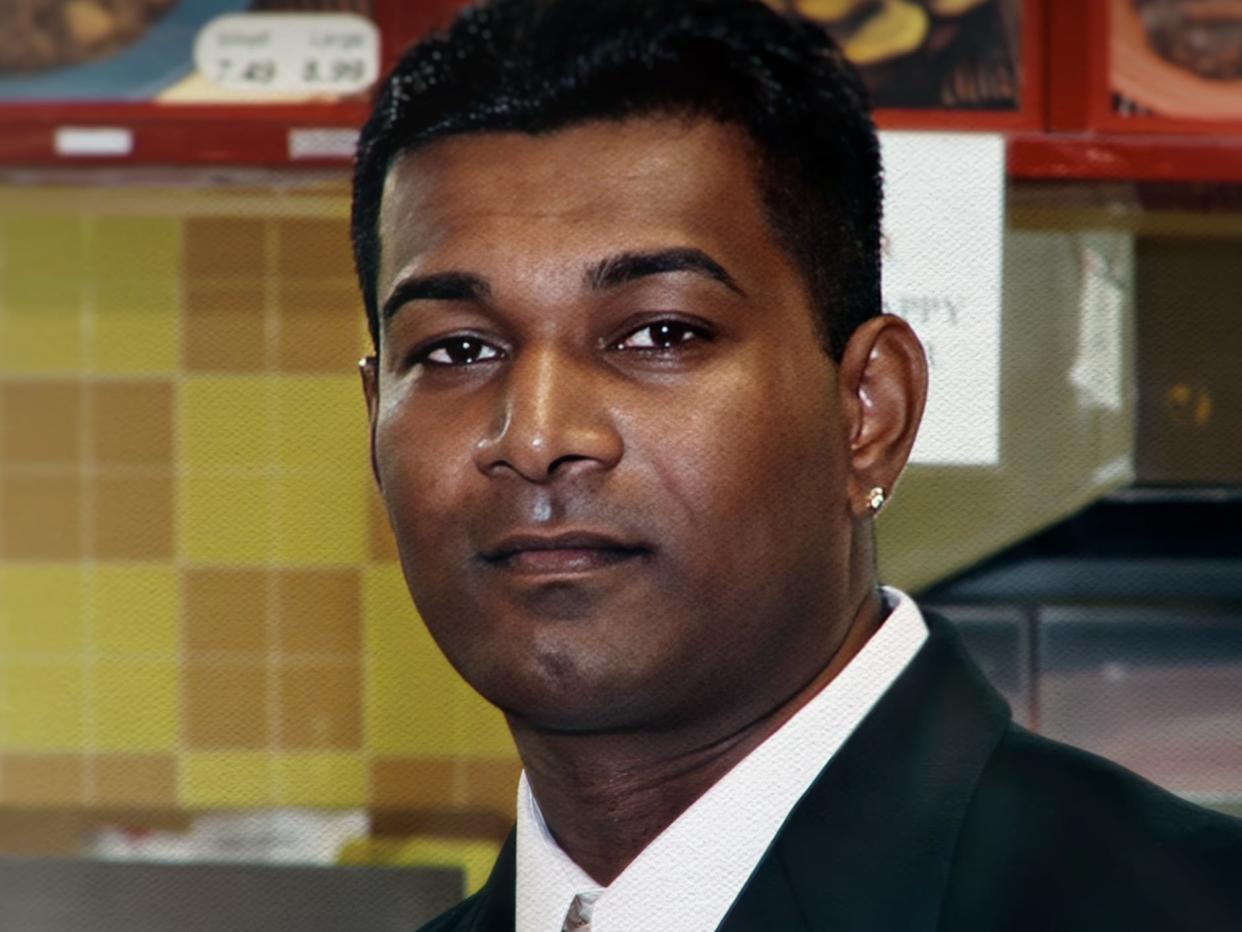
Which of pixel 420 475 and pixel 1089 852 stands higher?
pixel 420 475

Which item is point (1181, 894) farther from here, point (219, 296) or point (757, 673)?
point (219, 296)

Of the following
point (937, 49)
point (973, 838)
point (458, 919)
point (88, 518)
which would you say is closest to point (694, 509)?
point (973, 838)

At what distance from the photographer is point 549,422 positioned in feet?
2.31

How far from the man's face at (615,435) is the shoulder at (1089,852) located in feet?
0.32

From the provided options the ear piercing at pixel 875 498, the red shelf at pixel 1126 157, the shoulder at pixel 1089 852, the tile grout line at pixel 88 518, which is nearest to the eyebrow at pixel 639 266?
the ear piercing at pixel 875 498

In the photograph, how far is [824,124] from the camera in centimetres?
78

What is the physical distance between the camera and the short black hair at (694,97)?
2.45 ft

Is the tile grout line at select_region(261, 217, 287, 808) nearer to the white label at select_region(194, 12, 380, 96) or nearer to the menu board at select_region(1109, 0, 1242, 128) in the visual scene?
the white label at select_region(194, 12, 380, 96)

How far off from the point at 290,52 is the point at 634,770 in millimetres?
488

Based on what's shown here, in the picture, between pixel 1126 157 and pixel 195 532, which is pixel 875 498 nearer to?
pixel 1126 157

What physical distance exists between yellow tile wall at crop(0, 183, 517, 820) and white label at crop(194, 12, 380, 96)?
113 mm

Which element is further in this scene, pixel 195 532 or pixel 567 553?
pixel 195 532

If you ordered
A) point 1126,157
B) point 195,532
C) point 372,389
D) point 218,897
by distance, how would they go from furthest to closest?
point 195,532 < point 218,897 < point 1126,157 < point 372,389

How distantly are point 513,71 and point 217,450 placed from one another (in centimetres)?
51
